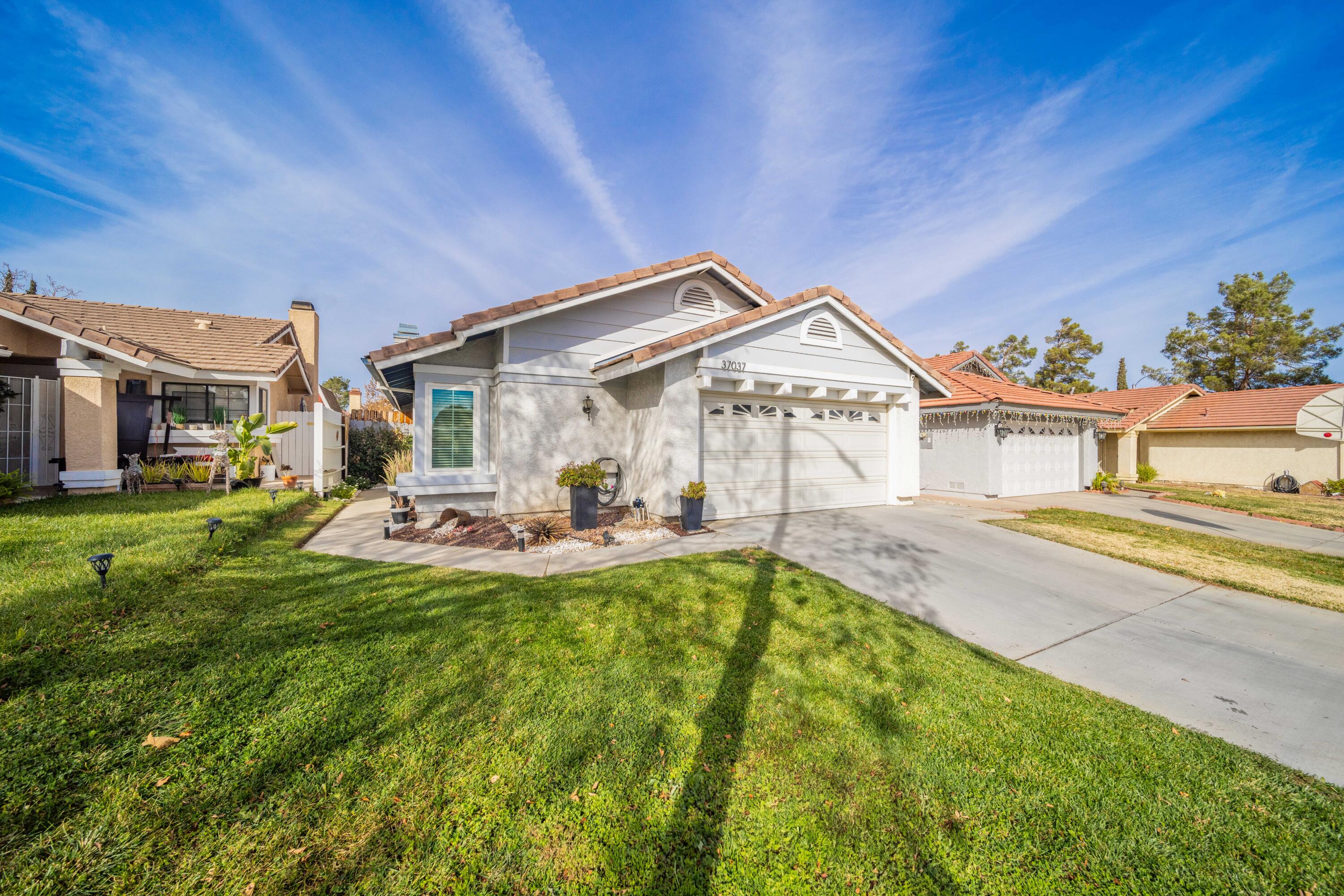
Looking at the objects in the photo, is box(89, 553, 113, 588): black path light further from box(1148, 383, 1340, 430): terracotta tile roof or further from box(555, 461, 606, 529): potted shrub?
box(1148, 383, 1340, 430): terracotta tile roof

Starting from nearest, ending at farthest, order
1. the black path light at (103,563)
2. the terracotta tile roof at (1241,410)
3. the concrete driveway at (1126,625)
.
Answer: the concrete driveway at (1126,625) → the black path light at (103,563) → the terracotta tile roof at (1241,410)

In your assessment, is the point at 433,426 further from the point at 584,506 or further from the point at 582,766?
the point at 582,766

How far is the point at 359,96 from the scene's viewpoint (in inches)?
398

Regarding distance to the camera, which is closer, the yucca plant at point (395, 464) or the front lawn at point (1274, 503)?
the front lawn at point (1274, 503)

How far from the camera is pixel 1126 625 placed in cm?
478

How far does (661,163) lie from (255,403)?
492 inches

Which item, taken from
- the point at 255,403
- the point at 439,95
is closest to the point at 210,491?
the point at 255,403

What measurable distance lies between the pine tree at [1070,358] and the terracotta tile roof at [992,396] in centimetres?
1583

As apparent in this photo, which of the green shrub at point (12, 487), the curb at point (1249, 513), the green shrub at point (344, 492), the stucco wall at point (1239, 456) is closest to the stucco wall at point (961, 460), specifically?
the curb at point (1249, 513)

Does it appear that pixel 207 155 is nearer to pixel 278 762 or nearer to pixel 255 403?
pixel 255 403

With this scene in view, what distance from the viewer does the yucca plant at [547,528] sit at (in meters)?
7.14

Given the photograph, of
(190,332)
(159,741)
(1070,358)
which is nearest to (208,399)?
(190,332)

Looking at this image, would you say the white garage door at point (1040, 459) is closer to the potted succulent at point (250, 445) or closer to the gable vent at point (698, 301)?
the gable vent at point (698, 301)

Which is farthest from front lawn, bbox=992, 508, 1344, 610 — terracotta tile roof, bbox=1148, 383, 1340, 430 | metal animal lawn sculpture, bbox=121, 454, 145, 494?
metal animal lawn sculpture, bbox=121, 454, 145, 494
